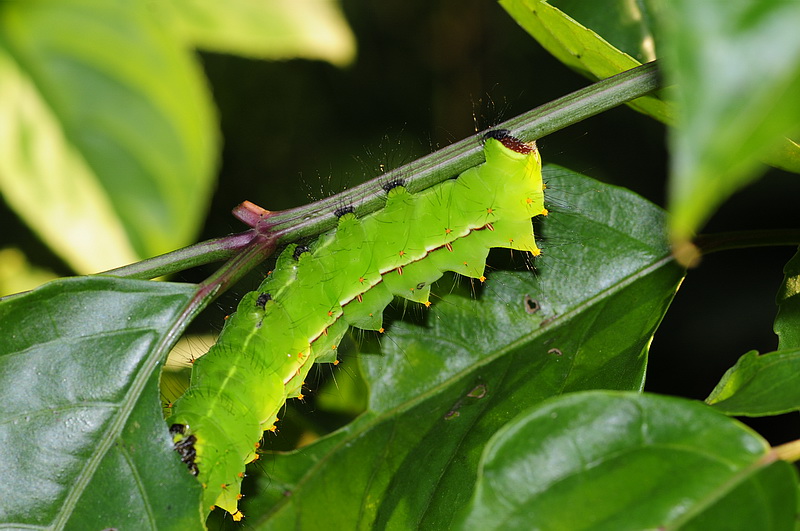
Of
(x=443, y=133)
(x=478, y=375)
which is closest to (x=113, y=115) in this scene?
(x=478, y=375)

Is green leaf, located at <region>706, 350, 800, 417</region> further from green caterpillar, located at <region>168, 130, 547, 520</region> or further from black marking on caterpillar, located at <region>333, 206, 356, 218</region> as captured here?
black marking on caterpillar, located at <region>333, 206, 356, 218</region>

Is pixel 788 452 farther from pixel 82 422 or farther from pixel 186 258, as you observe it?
pixel 82 422

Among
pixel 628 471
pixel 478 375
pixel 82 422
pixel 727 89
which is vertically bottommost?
pixel 478 375

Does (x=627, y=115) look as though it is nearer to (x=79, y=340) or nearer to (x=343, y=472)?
(x=343, y=472)

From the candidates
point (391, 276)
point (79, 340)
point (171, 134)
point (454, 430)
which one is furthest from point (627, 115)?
point (79, 340)

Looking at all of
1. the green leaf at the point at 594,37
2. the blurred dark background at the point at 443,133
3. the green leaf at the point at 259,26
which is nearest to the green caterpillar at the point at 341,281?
the green leaf at the point at 594,37

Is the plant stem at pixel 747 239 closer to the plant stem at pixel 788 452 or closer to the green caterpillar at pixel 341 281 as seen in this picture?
the green caterpillar at pixel 341 281
